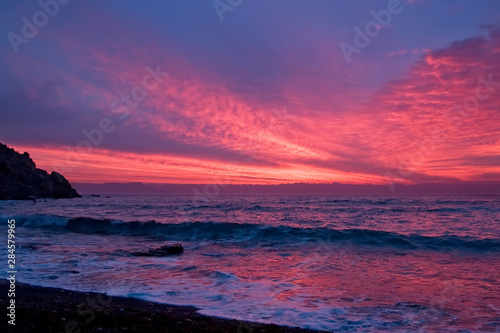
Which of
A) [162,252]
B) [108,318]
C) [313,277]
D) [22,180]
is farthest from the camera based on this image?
[22,180]

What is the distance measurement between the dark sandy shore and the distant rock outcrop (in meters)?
79.3

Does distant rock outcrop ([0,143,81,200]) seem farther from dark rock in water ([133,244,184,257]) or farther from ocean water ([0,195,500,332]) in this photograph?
dark rock in water ([133,244,184,257])

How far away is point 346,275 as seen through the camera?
1141cm

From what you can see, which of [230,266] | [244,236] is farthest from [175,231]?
[230,266]

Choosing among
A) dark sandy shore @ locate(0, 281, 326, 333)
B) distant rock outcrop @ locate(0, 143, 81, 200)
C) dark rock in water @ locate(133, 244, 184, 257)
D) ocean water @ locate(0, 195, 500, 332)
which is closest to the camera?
dark sandy shore @ locate(0, 281, 326, 333)

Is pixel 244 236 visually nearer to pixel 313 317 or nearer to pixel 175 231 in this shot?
pixel 175 231

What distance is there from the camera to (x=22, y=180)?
81188 millimetres

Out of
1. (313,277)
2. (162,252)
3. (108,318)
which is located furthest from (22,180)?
(108,318)

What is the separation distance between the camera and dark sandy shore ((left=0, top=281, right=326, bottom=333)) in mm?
5793

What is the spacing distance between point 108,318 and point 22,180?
91.2m

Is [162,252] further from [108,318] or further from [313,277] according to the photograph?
[108,318]

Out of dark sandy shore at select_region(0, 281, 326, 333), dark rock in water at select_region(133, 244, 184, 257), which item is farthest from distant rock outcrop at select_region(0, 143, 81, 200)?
dark sandy shore at select_region(0, 281, 326, 333)

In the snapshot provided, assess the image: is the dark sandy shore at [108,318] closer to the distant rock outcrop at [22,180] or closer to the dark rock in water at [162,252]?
the dark rock in water at [162,252]

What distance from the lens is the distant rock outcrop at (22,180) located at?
74938 millimetres
